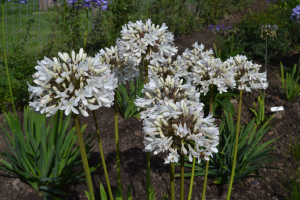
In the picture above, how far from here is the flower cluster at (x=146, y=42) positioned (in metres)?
2.04

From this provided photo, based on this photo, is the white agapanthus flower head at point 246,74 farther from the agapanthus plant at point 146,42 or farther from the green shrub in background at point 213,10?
the green shrub in background at point 213,10

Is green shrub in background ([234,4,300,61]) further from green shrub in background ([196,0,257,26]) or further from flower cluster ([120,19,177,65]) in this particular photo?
flower cluster ([120,19,177,65])

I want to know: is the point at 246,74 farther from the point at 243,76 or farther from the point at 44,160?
the point at 44,160

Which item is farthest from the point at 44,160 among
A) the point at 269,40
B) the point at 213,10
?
the point at 213,10

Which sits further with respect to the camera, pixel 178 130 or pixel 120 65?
pixel 120 65

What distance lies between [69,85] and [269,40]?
6770 millimetres

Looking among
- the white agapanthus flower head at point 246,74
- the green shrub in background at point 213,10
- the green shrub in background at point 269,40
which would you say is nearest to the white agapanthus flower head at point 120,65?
the white agapanthus flower head at point 246,74

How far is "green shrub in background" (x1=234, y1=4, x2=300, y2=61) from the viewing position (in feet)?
21.8

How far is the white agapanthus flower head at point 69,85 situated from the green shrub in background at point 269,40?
579 centimetres

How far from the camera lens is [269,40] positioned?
684cm

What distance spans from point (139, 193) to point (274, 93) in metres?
3.97

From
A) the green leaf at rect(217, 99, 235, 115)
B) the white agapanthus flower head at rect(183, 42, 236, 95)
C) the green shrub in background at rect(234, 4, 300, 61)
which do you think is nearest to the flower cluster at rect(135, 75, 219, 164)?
the white agapanthus flower head at rect(183, 42, 236, 95)

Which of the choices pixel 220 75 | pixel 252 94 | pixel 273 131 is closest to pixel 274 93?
pixel 252 94

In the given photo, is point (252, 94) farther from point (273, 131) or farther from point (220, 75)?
point (220, 75)
